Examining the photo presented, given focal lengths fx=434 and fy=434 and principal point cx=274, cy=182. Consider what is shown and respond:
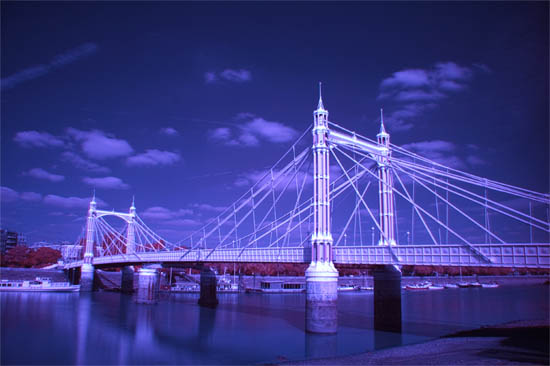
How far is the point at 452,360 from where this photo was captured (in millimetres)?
21281

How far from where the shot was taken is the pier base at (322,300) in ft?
103

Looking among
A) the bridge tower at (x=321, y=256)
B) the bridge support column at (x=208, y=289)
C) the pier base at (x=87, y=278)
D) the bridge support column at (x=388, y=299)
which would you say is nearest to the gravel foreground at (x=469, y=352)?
the bridge support column at (x=388, y=299)

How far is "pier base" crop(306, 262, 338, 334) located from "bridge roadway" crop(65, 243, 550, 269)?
2.38m

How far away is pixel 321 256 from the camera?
32625 millimetres

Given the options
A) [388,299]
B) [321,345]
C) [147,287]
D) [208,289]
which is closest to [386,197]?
[388,299]

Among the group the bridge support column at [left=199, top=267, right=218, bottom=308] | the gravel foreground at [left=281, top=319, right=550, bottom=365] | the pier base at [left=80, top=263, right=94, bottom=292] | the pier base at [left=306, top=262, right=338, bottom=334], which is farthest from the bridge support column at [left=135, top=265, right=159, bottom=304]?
the gravel foreground at [left=281, top=319, right=550, bottom=365]

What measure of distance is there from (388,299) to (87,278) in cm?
6423

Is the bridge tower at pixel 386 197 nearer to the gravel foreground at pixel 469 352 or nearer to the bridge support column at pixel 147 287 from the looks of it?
the gravel foreground at pixel 469 352

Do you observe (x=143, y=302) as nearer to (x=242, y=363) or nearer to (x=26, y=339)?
(x=26, y=339)

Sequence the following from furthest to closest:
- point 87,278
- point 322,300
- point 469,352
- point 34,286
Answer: point 87,278 < point 34,286 < point 322,300 < point 469,352

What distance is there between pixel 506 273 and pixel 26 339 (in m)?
159

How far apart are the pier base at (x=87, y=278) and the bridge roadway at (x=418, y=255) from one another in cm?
4164

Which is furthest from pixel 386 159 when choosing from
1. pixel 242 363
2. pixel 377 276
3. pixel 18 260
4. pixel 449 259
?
pixel 18 260

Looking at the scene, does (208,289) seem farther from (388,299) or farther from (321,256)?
(321,256)
